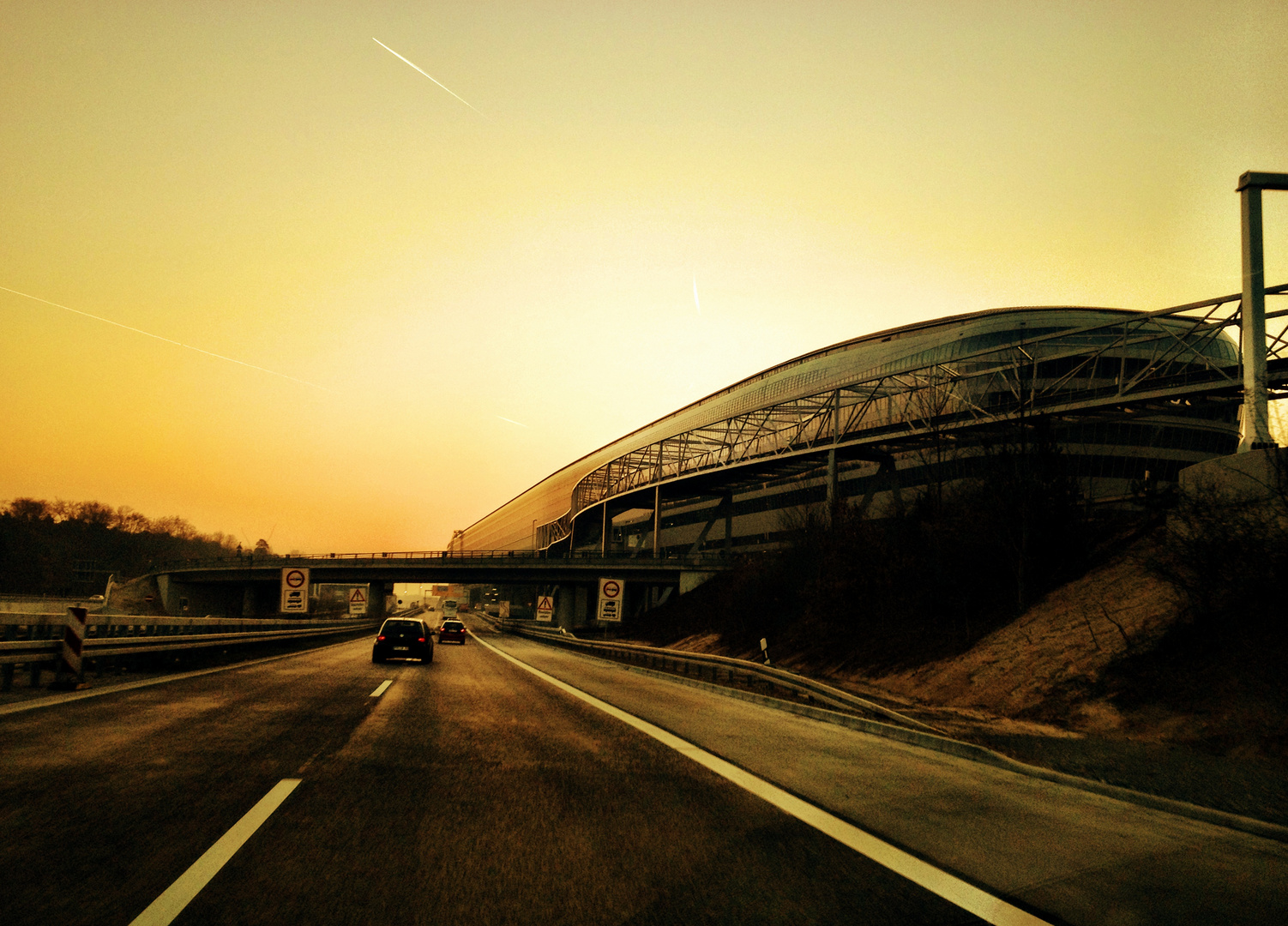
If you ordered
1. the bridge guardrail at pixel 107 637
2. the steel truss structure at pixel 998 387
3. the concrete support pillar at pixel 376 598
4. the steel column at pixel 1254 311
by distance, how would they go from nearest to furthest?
the bridge guardrail at pixel 107 637
the steel column at pixel 1254 311
the steel truss structure at pixel 998 387
the concrete support pillar at pixel 376 598

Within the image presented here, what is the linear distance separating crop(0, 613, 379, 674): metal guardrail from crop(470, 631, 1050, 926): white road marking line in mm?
10674

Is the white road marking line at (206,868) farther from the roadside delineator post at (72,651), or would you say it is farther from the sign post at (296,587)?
the sign post at (296,587)

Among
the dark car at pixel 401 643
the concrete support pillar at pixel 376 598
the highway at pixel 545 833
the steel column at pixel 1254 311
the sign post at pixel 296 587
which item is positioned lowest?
the concrete support pillar at pixel 376 598

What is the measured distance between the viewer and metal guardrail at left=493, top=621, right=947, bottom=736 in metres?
14.6

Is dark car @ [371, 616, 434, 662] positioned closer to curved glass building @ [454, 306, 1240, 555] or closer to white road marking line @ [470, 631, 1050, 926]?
white road marking line @ [470, 631, 1050, 926]

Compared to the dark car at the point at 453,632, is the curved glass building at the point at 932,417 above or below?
above

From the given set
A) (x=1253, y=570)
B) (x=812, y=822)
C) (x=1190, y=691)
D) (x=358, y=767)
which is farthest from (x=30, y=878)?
(x=1253, y=570)

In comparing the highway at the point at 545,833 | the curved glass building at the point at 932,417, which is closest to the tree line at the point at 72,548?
the curved glass building at the point at 932,417

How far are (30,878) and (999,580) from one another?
2438 centimetres

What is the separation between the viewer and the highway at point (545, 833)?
4285 millimetres

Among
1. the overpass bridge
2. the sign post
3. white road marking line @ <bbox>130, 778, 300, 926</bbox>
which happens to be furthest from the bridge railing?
white road marking line @ <bbox>130, 778, 300, 926</bbox>

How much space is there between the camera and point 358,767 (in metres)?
7.82

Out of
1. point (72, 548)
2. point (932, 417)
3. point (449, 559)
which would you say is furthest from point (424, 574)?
point (72, 548)

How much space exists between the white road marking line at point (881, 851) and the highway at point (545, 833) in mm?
45
